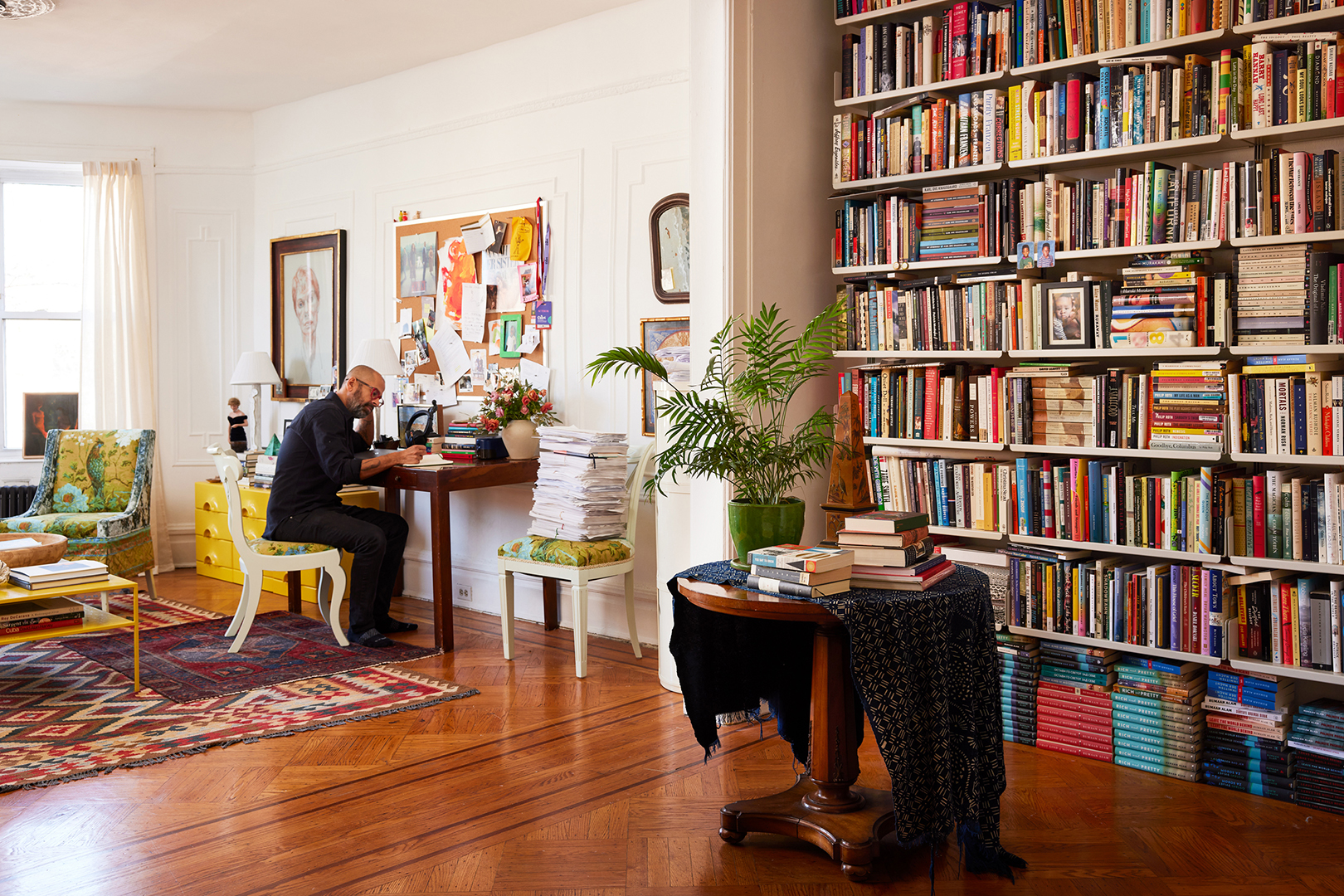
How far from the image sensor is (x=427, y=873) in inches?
110

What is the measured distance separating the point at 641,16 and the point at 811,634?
10.8 ft

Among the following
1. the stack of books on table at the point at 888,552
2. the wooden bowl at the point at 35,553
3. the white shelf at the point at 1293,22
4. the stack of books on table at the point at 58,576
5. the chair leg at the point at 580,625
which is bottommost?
the chair leg at the point at 580,625

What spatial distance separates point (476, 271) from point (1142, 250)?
139 inches

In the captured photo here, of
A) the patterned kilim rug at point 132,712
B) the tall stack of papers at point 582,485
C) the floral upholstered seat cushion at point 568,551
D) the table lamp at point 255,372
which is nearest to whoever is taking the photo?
the patterned kilim rug at point 132,712

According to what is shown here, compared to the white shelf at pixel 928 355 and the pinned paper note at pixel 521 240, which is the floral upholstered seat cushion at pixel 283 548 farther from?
the white shelf at pixel 928 355

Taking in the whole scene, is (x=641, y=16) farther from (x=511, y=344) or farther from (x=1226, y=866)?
(x=1226, y=866)

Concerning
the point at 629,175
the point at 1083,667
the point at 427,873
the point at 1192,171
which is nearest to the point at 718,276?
the point at 629,175

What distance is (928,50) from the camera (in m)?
4.05

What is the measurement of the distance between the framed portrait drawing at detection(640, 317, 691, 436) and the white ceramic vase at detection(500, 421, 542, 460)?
62 centimetres

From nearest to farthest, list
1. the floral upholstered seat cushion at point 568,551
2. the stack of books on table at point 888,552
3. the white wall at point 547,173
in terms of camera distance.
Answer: the stack of books on table at point 888,552 < the floral upholstered seat cushion at point 568,551 < the white wall at point 547,173

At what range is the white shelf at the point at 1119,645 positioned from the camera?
3.48 meters

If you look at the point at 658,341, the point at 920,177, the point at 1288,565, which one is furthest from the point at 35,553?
the point at 1288,565

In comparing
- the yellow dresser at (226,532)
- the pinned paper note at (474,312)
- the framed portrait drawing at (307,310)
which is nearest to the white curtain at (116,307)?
Result: the yellow dresser at (226,532)

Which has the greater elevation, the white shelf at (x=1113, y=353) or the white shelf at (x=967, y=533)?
the white shelf at (x=1113, y=353)
